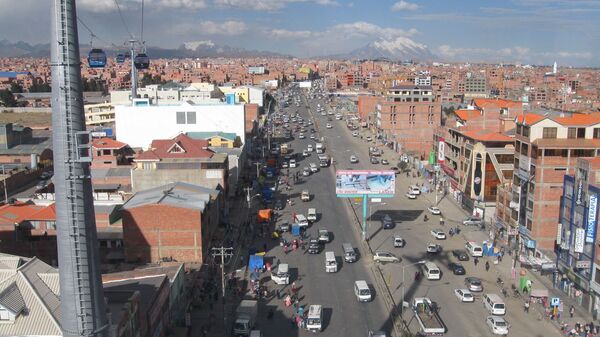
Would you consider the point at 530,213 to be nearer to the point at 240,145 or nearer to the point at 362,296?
the point at 362,296

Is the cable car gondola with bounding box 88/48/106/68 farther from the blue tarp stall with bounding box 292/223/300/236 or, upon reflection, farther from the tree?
the tree

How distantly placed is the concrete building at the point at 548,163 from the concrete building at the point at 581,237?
2.73 meters

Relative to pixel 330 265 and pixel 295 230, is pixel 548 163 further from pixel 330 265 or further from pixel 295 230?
pixel 295 230

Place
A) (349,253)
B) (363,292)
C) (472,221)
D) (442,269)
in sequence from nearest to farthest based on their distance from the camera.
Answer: (363,292), (442,269), (349,253), (472,221)

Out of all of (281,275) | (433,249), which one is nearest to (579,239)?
(433,249)

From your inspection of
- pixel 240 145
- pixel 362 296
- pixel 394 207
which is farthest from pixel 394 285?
pixel 240 145

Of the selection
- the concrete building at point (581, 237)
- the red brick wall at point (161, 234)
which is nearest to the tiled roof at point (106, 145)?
the red brick wall at point (161, 234)

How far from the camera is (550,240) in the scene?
29016 mm

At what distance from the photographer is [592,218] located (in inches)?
910

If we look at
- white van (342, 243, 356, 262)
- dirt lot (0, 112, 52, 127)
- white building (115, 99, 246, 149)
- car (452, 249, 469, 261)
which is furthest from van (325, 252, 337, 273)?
dirt lot (0, 112, 52, 127)

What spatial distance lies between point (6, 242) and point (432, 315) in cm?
1992

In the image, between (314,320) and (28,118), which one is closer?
(314,320)

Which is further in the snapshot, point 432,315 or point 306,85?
point 306,85

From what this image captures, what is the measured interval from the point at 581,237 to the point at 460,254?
7.13 meters
